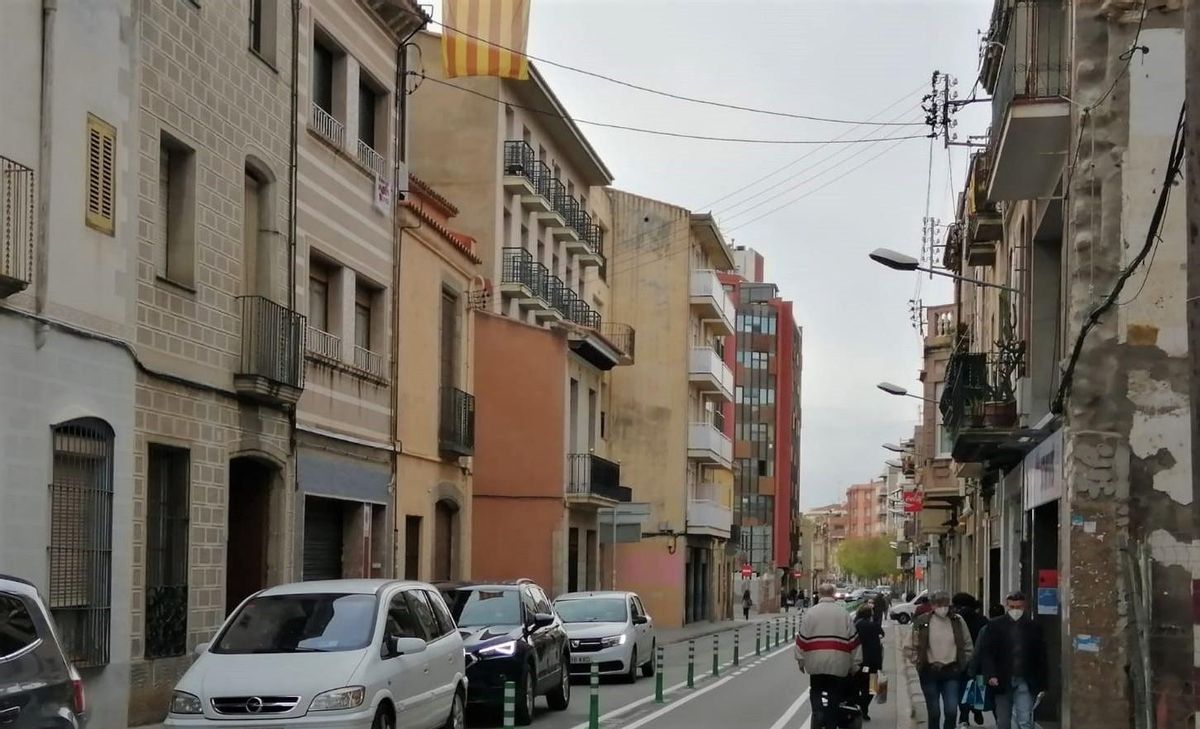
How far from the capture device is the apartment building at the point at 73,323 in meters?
15.3

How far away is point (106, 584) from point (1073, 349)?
1006 centimetres

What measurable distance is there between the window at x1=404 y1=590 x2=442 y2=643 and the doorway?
6.78 meters

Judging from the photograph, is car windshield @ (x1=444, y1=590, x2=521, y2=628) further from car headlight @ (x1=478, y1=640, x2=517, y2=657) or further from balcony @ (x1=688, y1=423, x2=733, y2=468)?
balcony @ (x1=688, y1=423, x2=733, y2=468)

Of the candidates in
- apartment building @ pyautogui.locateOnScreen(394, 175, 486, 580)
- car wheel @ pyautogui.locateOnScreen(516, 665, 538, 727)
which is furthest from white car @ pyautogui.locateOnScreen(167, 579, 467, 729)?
apartment building @ pyautogui.locateOnScreen(394, 175, 486, 580)

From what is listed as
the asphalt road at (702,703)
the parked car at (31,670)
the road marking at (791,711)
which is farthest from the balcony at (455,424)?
the parked car at (31,670)

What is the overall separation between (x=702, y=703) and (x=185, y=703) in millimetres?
11648

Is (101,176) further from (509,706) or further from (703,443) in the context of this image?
(703,443)

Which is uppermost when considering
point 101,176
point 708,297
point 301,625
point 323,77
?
point 708,297

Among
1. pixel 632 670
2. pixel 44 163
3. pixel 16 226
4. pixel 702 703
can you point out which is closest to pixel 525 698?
pixel 702 703

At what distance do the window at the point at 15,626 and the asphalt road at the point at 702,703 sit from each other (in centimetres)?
1004

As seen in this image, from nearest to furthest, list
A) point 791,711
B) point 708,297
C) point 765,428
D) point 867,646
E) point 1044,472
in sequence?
point 1044,472 → point 867,646 → point 791,711 → point 708,297 → point 765,428

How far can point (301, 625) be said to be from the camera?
14.4 metres

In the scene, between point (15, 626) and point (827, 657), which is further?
point (827, 657)

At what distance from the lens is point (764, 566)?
382ft
